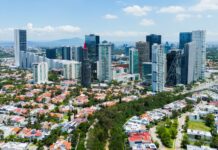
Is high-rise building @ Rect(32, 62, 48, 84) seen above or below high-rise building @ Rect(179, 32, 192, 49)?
below

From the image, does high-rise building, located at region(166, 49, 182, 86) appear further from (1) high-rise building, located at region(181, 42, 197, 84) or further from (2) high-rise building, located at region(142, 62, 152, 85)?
(2) high-rise building, located at region(142, 62, 152, 85)

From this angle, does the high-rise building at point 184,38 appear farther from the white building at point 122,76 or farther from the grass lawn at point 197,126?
the grass lawn at point 197,126

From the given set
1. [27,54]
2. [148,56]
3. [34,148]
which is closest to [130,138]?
[34,148]

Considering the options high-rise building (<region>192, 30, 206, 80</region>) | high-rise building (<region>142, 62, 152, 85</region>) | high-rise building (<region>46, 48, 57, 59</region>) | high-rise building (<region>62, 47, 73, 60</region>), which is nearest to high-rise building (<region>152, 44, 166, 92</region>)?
high-rise building (<region>142, 62, 152, 85</region>)

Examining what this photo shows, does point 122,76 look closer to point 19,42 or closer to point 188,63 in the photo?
point 188,63

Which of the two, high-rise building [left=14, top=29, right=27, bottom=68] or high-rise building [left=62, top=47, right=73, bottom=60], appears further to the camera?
high-rise building [left=14, top=29, right=27, bottom=68]

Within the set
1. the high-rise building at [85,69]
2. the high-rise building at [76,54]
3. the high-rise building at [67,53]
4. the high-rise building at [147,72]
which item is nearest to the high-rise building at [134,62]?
the high-rise building at [147,72]
